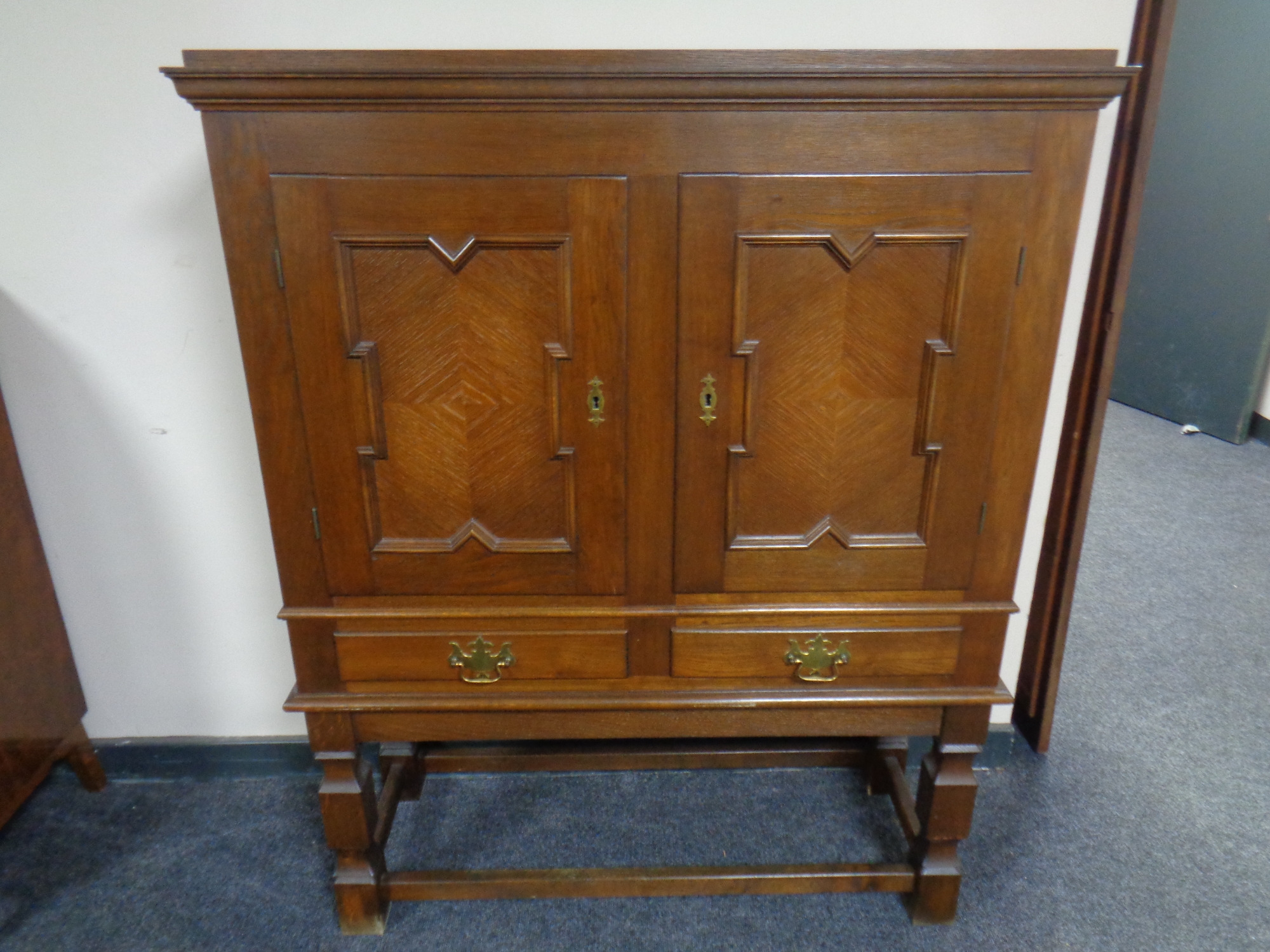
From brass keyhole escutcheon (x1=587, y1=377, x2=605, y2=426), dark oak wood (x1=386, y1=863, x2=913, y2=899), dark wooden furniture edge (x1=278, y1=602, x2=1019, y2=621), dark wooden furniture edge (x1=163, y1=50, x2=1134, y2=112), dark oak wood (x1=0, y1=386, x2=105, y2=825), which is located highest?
dark wooden furniture edge (x1=163, y1=50, x2=1134, y2=112)

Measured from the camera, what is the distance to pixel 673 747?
1.86m

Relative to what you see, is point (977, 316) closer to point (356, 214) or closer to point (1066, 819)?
point (356, 214)

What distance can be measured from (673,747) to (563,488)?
0.90m

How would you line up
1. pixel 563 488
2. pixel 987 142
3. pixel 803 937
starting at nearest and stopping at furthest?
1. pixel 987 142
2. pixel 563 488
3. pixel 803 937

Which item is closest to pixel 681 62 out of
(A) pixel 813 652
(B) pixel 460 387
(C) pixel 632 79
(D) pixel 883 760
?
(C) pixel 632 79

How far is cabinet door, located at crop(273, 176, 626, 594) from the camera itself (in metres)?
1.07

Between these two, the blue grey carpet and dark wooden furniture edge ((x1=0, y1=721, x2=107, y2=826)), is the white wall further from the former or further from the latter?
the blue grey carpet

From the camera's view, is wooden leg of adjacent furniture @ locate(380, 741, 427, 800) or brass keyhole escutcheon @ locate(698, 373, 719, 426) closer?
brass keyhole escutcheon @ locate(698, 373, 719, 426)

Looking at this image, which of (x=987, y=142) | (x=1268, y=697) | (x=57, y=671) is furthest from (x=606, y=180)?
(x=1268, y=697)

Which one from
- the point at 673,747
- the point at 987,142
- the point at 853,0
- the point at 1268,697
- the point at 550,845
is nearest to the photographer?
the point at 987,142

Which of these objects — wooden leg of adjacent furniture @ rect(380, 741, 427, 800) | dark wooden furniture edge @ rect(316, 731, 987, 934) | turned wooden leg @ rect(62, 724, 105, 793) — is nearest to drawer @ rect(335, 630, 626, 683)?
dark wooden furniture edge @ rect(316, 731, 987, 934)

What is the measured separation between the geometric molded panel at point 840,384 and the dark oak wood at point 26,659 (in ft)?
4.47

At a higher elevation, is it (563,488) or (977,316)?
(977,316)

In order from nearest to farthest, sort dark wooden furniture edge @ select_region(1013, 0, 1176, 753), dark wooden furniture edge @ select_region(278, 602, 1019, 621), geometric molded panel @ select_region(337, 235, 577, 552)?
geometric molded panel @ select_region(337, 235, 577, 552), dark wooden furniture edge @ select_region(278, 602, 1019, 621), dark wooden furniture edge @ select_region(1013, 0, 1176, 753)
